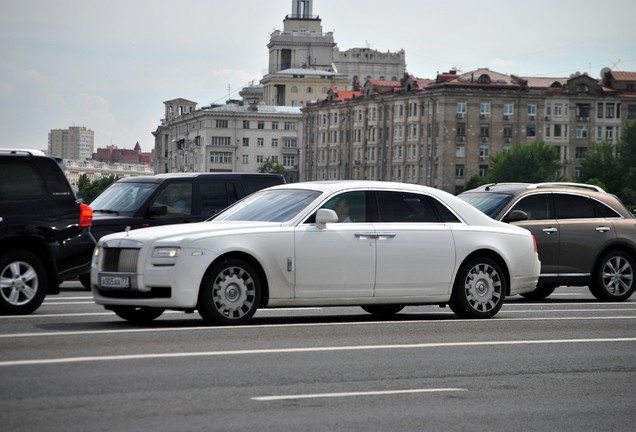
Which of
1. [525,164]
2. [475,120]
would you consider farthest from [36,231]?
[475,120]

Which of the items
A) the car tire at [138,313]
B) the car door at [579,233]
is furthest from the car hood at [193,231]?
the car door at [579,233]

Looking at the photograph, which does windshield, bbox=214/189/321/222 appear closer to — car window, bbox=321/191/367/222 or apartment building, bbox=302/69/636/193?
car window, bbox=321/191/367/222

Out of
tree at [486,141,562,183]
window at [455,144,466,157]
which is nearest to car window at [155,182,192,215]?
tree at [486,141,562,183]

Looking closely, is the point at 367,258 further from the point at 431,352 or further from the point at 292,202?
the point at 431,352

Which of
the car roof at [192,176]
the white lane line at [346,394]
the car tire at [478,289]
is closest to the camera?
the white lane line at [346,394]

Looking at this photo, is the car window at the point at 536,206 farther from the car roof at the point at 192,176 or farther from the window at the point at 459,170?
the window at the point at 459,170

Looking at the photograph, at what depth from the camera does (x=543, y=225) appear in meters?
21.3

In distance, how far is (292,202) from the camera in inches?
620

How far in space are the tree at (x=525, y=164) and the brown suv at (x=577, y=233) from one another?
120867 mm

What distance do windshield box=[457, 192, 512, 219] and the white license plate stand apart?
815 cm

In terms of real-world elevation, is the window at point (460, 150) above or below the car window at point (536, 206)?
above

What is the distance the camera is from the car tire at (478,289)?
647 inches

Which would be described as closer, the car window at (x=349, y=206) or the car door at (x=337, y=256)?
the car door at (x=337, y=256)

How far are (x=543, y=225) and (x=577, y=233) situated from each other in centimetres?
54
